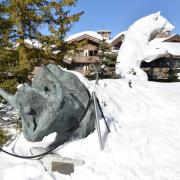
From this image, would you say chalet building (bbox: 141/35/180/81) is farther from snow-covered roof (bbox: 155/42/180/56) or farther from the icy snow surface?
the icy snow surface

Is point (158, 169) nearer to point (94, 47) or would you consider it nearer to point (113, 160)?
point (113, 160)

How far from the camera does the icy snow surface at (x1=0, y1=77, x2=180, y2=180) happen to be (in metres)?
7.89

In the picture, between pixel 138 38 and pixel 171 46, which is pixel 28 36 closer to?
pixel 138 38

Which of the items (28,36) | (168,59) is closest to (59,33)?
(28,36)

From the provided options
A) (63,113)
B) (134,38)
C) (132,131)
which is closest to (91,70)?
(134,38)

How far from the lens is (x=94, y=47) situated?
120 feet

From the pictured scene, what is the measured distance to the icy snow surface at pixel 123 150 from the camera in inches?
311

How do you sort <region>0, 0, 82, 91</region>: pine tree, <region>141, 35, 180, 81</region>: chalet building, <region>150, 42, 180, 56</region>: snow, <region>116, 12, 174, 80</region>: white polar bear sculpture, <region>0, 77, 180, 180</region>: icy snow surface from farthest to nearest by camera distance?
<region>150, 42, 180, 56</region>: snow < <region>141, 35, 180, 81</region>: chalet building < <region>116, 12, 174, 80</region>: white polar bear sculpture < <region>0, 0, 82, 91</region>: pine tree < <region>0, 77, 180, 180</region>: icy snow surface

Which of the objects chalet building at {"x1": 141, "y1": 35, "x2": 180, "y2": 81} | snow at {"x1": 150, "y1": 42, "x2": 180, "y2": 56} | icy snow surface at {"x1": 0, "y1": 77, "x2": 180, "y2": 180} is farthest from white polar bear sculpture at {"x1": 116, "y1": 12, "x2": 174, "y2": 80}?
icy snow surface at {"x1": 0, "y1": 77, "x2": 180, "y2": 180}

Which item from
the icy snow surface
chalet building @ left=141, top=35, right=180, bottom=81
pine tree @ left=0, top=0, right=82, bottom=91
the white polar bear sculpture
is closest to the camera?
the icy snow surface

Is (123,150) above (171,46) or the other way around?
the other way around

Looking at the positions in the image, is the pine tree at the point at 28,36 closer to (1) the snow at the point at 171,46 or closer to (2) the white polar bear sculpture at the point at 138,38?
(2) the white polar bear sculpture at the point at 138,38

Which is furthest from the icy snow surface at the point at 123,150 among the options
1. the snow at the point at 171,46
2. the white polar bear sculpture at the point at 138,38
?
the snow at the point at 171,46

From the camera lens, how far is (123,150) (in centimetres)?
880
